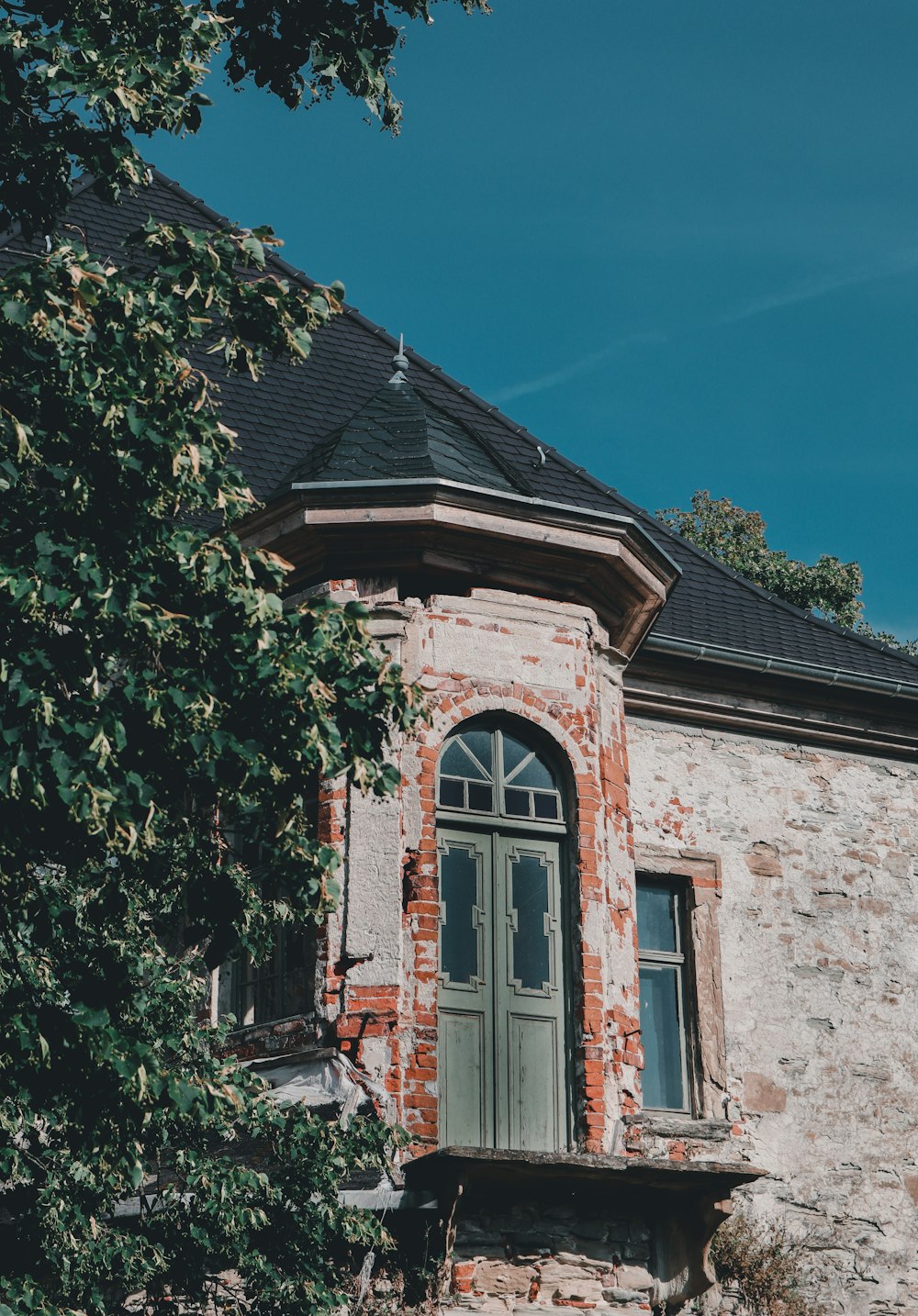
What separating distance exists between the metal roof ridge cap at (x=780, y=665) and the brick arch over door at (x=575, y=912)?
4.93 ft

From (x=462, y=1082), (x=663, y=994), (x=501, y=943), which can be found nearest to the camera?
(x=462, y=1082)

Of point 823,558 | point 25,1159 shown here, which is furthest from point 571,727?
point 823,558

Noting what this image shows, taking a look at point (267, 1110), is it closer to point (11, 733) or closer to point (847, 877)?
point (11, 733)

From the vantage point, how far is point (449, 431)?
458 inches

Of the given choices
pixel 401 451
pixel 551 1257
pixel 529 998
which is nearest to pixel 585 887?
pixel 529 998

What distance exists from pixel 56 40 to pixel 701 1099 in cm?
783

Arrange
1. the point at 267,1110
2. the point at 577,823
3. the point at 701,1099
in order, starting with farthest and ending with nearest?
the point at 701,1099, the point at 577,823, the point at 267,1110

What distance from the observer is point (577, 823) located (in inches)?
408

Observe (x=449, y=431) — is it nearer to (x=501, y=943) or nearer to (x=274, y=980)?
(x=501, y=943)

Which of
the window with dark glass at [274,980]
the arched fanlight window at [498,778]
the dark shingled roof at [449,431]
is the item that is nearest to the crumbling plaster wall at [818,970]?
the dark shingled roof at [449,431]

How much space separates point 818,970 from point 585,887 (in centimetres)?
284

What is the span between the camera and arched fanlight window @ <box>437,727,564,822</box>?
10242 millimetres

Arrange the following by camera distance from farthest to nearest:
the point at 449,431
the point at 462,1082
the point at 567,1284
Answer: the point at 449,431 → the point at 462,1082 → the point at 567,1284

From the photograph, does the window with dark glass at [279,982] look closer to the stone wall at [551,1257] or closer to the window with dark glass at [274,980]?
the window with dark glass at [274,980]
